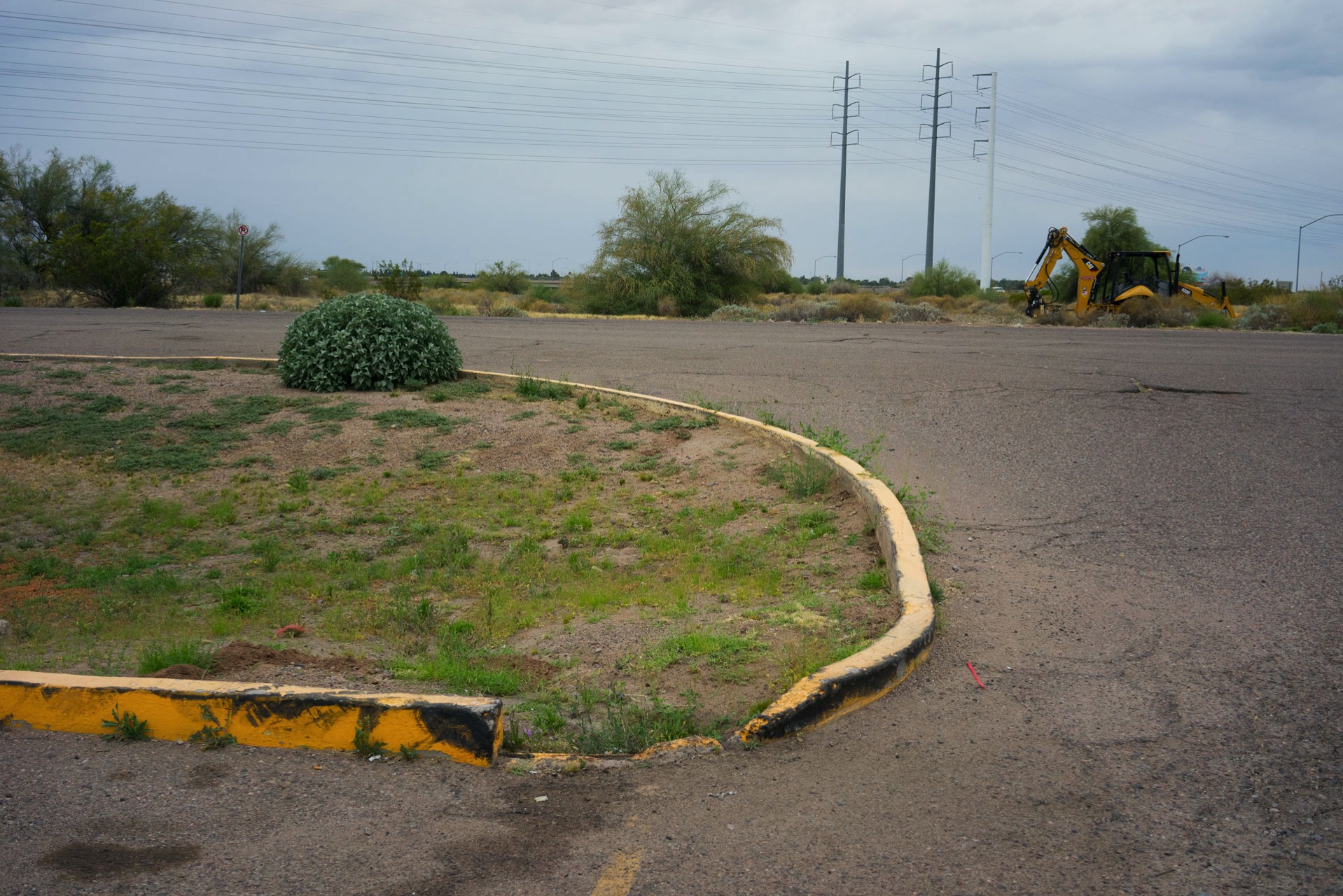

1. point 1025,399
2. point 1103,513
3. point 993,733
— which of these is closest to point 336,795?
point 993,733

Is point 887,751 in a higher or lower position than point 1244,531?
lower

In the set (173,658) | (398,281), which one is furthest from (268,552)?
(398,281)

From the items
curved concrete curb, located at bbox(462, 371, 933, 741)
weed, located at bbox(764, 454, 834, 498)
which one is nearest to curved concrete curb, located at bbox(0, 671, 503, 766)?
curved concrete curb, located at bbox(462, 371, 933, 741)

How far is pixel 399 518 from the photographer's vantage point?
788 centimetres

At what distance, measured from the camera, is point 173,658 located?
178 inches

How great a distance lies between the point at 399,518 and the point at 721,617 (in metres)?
3.66

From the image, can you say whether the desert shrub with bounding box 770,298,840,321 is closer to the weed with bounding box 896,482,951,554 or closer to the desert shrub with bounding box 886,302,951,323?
the desert shrub with bounding box 886,302,951,323

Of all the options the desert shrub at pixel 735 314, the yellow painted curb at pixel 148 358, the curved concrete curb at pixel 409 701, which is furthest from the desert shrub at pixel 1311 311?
the curved concrete curb at pixel 409 701

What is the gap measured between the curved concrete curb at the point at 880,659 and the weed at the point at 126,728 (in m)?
2.25

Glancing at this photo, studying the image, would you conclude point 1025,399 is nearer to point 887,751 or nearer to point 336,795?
point 887,751

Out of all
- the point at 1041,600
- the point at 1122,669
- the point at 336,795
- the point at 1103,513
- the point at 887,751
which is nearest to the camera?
the point at 336,795

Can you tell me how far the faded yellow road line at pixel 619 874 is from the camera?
2.68 m

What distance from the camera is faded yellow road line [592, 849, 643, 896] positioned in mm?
2676

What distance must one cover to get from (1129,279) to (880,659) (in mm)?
28954
